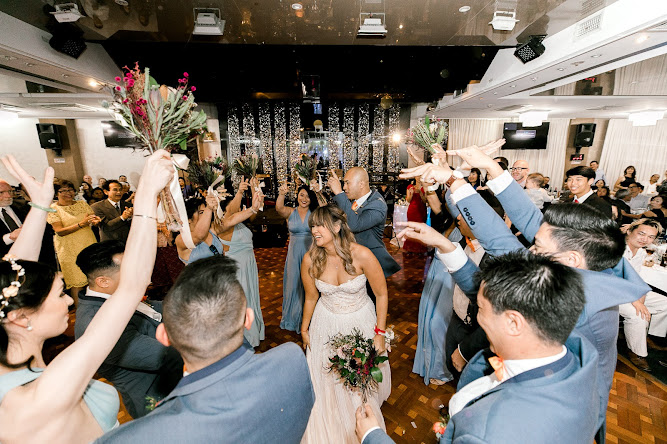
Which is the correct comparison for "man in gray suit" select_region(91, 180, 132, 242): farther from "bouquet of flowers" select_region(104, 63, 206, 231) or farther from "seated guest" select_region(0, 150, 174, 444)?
"seated guest" select_region(0, 150, 174, 444)

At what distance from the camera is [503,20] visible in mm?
3580

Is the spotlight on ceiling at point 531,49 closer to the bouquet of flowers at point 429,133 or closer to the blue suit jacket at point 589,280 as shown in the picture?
the bouquet of flowers at point 429,133

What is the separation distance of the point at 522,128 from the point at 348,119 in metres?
6.39

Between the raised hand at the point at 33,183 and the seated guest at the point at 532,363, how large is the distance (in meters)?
1.72

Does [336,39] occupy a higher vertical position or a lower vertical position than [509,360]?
higher

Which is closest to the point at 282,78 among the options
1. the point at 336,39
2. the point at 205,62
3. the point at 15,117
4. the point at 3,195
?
the point at 205,62

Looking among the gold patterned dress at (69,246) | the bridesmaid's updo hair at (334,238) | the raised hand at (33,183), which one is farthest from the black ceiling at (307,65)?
the raised hand at (33,183)

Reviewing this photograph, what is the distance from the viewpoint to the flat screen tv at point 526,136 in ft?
35.9

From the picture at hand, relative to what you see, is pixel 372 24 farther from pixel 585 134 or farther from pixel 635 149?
pixel 635 149

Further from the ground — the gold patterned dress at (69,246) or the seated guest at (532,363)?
the seated guest at (532,363)

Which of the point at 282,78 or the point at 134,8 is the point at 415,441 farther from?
the point at 282,78

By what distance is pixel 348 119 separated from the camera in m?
11.2

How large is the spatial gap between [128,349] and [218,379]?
0.81 meters

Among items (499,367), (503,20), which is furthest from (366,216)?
(503,20)
